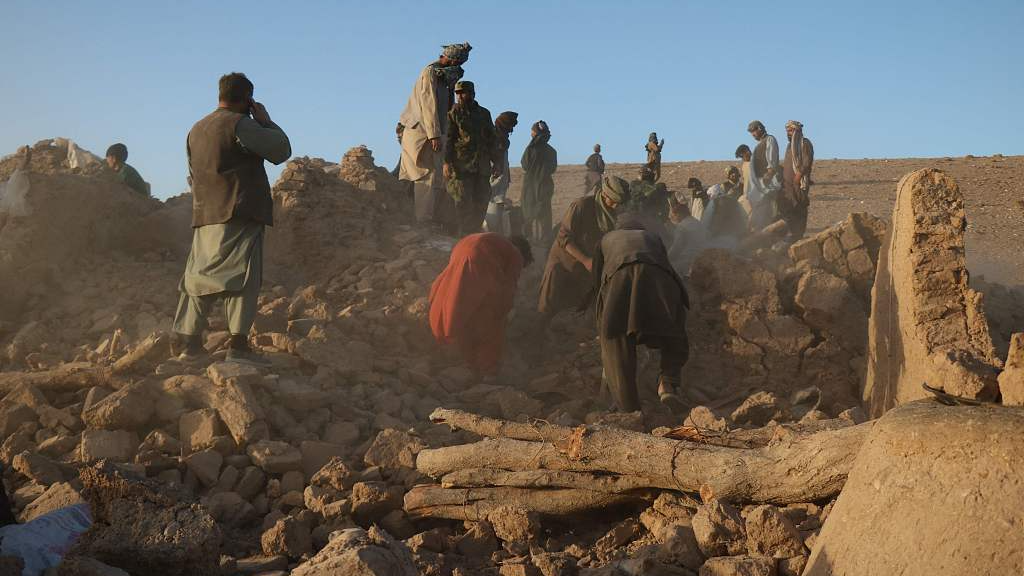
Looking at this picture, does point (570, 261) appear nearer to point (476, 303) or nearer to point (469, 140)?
point (476, 303)

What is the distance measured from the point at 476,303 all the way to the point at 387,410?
139 centimetres

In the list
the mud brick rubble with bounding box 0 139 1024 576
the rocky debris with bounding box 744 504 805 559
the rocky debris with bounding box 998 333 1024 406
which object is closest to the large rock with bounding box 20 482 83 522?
the mud brick rubble with bounding box 0 139 1024 576

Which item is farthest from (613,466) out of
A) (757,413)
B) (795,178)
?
(795,178)

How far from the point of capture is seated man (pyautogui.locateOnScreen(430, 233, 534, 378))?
6.39 meters

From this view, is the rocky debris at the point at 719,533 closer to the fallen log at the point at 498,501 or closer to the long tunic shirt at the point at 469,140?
the fallen log at the point at 498,501

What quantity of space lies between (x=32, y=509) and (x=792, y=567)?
9.74 ft

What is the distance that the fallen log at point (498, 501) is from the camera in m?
3.73

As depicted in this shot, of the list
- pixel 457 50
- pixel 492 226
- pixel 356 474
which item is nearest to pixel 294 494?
pixel 356 474

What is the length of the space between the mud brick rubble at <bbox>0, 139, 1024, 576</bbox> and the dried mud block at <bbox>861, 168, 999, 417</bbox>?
4 cm

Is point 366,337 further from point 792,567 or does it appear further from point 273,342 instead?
point 792,567

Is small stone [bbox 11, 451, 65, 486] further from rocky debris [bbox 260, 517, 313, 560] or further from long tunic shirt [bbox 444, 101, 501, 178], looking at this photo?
long tunic shirt [bbox 444, 101, 501, 178]

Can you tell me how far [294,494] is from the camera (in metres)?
4.17

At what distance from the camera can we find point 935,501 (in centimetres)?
243

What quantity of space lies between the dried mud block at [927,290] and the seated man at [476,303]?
2.62m
